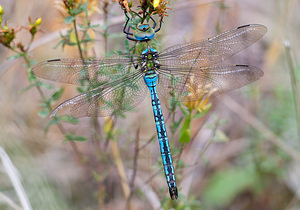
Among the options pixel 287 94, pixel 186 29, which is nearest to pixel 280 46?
pixel 287 94

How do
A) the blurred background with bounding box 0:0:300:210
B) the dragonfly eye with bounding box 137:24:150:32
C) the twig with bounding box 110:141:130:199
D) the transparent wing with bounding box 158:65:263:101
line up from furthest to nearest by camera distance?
1. the blurred background with bounding box 0:0:300:210
2. the twig with bounding box 110:141:130:199
3. the transparent wing with bounding box 158:65:263:101
4. the dragonfly eye with bounding box 137:24:150:32

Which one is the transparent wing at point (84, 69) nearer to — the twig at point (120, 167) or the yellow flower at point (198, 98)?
the yellow flower at point (198, 98)

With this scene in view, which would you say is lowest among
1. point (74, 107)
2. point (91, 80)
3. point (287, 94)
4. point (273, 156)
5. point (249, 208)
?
point (249, 208)

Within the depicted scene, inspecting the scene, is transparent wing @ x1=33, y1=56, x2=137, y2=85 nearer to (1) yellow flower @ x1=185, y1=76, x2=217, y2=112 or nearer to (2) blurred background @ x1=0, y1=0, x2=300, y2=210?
(1) yellow flower @ x1=185, y1=76, x2=217, y2=112

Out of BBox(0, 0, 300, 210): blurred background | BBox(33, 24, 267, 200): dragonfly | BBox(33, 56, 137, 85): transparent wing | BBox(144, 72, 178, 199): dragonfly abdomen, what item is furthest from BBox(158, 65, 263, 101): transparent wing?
BBox(0, 0, 300, 210): blurred background

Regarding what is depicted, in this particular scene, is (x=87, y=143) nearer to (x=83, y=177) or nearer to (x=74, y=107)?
(x=83, y=177)

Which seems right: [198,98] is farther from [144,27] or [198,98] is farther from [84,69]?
[84,69]
